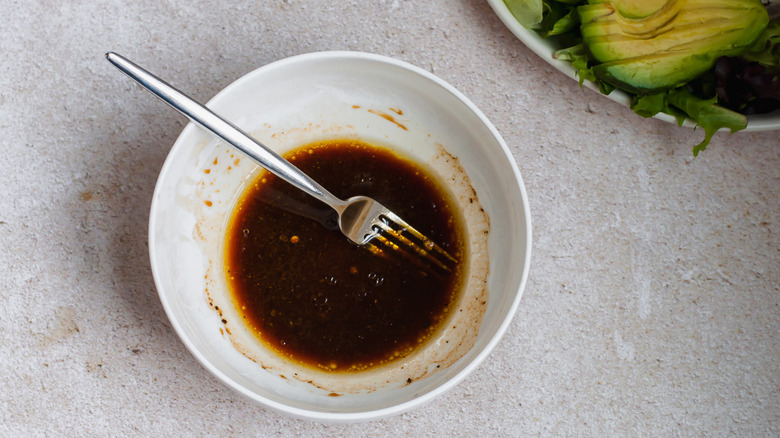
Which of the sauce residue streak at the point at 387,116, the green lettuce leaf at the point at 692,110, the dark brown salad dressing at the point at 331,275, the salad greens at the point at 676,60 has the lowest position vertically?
the dark brown salad dressing at the point at 331,275

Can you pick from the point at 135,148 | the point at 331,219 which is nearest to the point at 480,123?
the point at 331,219

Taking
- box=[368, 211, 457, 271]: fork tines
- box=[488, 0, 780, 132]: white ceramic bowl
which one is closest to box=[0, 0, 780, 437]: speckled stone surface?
box=[488, 0, 780, 132]: white ceramic bowl

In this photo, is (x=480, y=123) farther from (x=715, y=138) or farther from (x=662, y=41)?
(x=715, y=138)

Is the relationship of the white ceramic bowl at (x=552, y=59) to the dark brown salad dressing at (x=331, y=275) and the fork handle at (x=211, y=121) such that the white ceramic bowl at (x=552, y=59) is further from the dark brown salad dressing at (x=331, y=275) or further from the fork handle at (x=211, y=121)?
the fork handle at (x=211, y=121)

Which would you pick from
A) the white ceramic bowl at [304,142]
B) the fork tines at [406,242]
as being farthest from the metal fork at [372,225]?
the white ceramic bowl at [304,142]

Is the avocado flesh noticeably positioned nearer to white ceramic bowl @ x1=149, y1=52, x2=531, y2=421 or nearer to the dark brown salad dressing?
white ceramic bowl @ x1=149, y1=52, x2=531, y2=421

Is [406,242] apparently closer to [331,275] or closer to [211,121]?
[331,275]

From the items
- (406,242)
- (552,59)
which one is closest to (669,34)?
(552,59)

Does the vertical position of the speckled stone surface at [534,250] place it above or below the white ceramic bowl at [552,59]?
below
